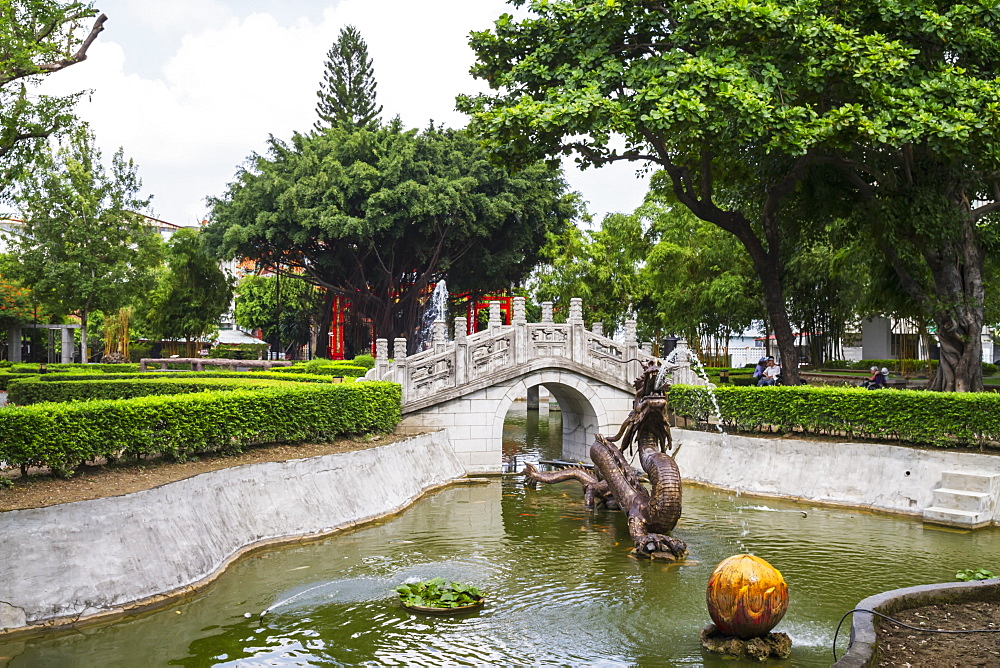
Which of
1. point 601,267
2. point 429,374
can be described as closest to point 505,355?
point 429,374

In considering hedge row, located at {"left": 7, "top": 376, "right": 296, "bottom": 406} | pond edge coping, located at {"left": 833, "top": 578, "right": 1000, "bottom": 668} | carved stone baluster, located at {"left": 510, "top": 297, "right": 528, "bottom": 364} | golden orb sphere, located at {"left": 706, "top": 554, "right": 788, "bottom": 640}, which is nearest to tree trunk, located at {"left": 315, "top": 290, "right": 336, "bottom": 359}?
hedge row, located at {"left": 7, "top": 376, "right": 296, "bottom": 406}

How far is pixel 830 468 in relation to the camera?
1714cm

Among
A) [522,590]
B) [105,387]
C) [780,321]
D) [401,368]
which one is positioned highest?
[780,321]

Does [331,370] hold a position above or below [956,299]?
below

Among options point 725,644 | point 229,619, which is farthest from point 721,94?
point 229,619

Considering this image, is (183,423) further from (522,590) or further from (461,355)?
(461,355)

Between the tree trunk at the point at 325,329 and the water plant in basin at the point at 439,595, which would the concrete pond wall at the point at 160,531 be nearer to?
the water plant in basin at the point at 439,595

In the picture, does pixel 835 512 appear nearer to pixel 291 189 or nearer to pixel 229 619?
pixel 229 619

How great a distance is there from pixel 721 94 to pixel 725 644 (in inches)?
451

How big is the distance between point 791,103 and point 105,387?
19.2 meters

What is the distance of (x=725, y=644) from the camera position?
863 cm

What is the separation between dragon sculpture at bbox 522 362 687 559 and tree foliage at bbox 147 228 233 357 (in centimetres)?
4198

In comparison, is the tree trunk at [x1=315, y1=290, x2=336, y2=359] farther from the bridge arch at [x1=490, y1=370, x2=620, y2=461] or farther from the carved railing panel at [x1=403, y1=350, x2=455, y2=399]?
the carved railing panel at [x1=403, y1=350, x2=455, y2=399]

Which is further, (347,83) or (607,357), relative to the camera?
(347,83)
